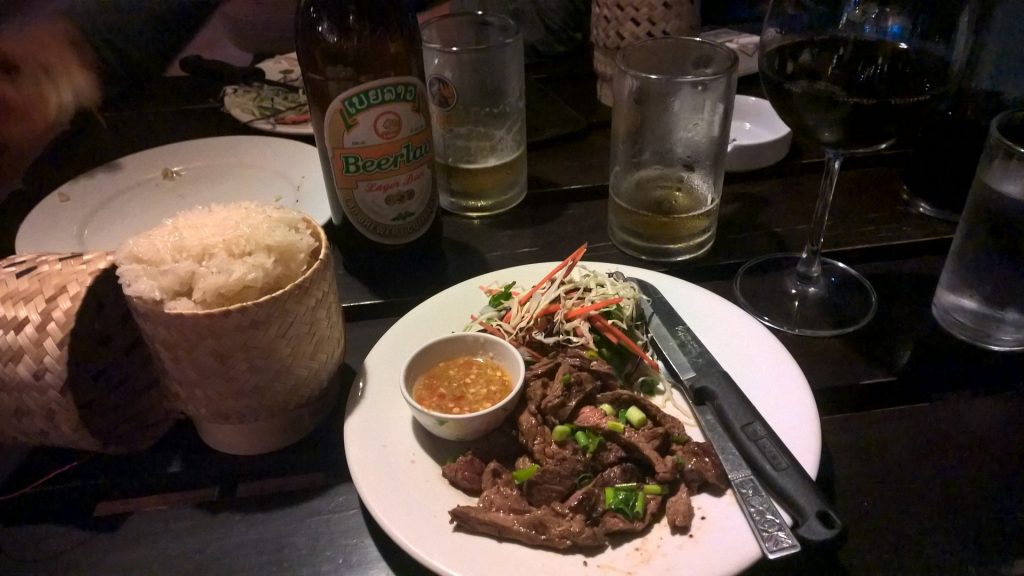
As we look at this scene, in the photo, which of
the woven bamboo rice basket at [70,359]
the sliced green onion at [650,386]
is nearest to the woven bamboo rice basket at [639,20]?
the sliced green onion at [650,386]

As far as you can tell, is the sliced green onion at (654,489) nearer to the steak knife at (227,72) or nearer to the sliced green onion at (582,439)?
the sliced green onion at (582,439)

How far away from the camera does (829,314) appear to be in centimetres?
123

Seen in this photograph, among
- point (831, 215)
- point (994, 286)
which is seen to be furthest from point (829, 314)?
point (831, 215)

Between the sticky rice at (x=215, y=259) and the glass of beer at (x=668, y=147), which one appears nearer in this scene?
the sticky rice at (x=215, y=259)

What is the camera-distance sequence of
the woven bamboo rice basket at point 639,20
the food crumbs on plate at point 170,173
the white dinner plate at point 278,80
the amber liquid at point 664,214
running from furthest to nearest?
the white dinner plate at point 278,80 → the woven bamboo rice basket at point 639,20 → the food crumbs on plate at point 170,173 → the amber liquid at point 664,214

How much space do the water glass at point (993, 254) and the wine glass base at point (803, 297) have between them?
14 centimetres

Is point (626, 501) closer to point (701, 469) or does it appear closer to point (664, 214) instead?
point (701, 469)

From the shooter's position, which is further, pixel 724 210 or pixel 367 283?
pixel 724 210

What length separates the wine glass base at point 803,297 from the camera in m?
1.21

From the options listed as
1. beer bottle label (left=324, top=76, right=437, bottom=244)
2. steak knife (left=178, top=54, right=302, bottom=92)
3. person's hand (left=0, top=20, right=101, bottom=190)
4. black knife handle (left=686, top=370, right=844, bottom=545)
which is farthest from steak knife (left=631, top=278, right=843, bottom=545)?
person's hand (left=0, top=20, right=101, bottom=190)

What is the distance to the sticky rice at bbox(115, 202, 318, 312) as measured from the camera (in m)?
0.87

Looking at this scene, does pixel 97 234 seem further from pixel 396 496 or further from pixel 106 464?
pixel 396 496

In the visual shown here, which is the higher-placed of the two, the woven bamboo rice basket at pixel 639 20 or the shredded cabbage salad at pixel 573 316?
the woven bamboo rice basket at pixel 639 20

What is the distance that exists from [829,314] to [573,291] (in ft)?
1.57
